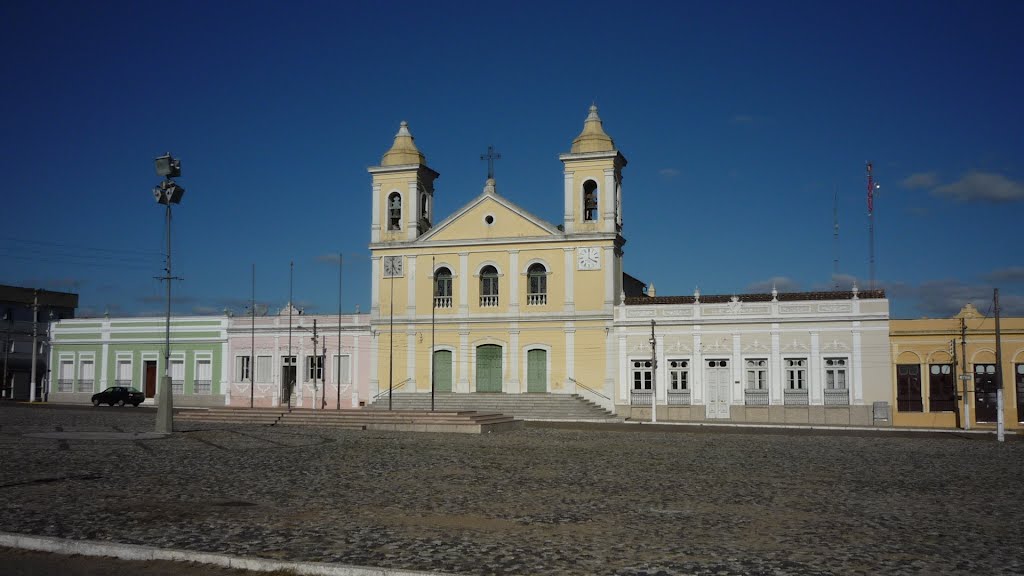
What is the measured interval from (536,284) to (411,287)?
20.6 feet

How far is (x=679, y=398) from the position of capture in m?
42.2

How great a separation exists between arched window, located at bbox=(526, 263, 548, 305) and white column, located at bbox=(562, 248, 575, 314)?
1091 millimetres

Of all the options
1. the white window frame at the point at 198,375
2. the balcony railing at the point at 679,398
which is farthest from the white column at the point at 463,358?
the white window frame at the point at 198,375

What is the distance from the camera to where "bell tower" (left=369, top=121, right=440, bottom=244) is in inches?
1861

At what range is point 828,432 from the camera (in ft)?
112

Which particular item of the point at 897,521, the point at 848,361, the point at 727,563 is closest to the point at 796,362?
the point at 848,361

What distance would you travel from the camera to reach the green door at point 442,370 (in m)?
45.7

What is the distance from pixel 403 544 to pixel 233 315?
44.6 meters

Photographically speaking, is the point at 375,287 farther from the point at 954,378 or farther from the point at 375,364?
the point at 954,378

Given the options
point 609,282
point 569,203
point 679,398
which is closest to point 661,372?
point 679,398

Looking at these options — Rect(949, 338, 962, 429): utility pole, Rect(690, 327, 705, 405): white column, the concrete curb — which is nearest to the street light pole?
the concrete curb

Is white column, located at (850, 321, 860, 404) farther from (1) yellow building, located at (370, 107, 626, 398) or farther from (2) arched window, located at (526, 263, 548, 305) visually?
(2) arched window, located at (526, 263, 548, 305)

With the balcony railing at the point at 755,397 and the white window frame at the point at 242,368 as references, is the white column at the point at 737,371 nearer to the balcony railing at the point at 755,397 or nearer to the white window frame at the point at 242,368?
the balcony railing at the point at 755,397

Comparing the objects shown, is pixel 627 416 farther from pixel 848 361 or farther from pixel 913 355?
pixel 913 355
